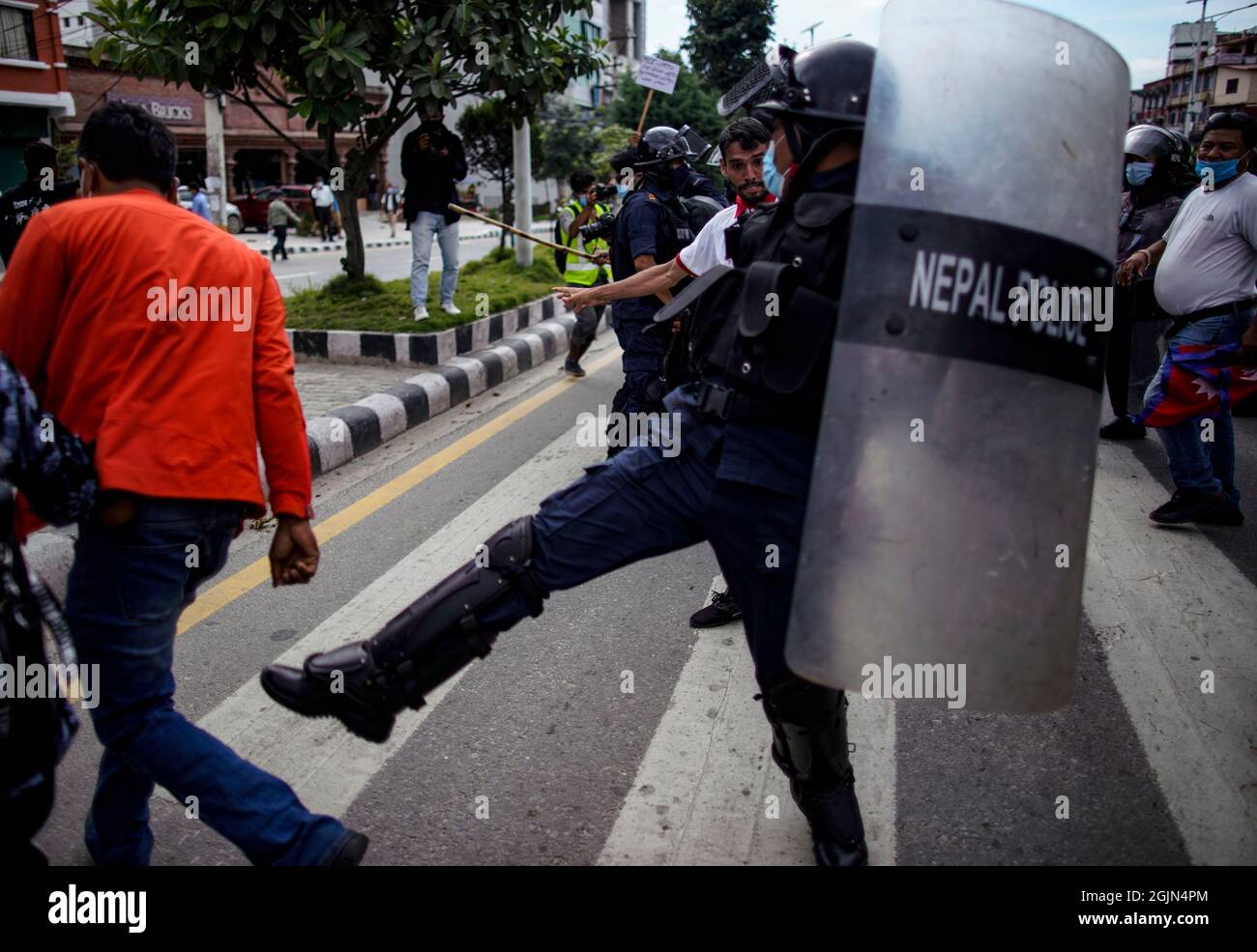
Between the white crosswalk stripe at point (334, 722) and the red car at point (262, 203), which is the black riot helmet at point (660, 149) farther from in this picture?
the red car at point (262, 203)

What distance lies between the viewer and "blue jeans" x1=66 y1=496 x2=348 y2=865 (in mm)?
1911

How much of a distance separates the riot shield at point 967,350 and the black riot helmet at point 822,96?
22cm

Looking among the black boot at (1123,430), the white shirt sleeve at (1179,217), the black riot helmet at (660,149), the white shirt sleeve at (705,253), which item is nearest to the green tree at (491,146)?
the black boot at (1123,430)

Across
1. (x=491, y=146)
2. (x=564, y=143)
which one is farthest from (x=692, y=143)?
(x=564, y=143)

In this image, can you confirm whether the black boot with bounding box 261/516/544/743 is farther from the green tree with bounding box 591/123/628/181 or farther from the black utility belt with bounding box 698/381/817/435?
the green tree with bounding box 591/123/628/181

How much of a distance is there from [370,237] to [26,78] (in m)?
8.43

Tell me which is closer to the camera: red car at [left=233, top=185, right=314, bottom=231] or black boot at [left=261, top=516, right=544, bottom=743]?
black boot at [left=261, top=516, right=544, bottom=743]

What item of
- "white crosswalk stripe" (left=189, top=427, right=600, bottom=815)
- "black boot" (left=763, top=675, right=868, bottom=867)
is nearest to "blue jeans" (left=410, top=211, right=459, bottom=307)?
"white crosswalk stripe" (left=189, top=427, right=600, bottom=815)

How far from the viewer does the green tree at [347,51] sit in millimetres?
7055

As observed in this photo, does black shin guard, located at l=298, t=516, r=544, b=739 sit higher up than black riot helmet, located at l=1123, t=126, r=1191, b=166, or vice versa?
black riot helmet, located at l=1123, t=126, r=1191, b=166

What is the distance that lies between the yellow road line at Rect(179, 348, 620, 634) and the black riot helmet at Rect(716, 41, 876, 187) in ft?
8.51

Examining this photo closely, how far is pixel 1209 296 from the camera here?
441cm
